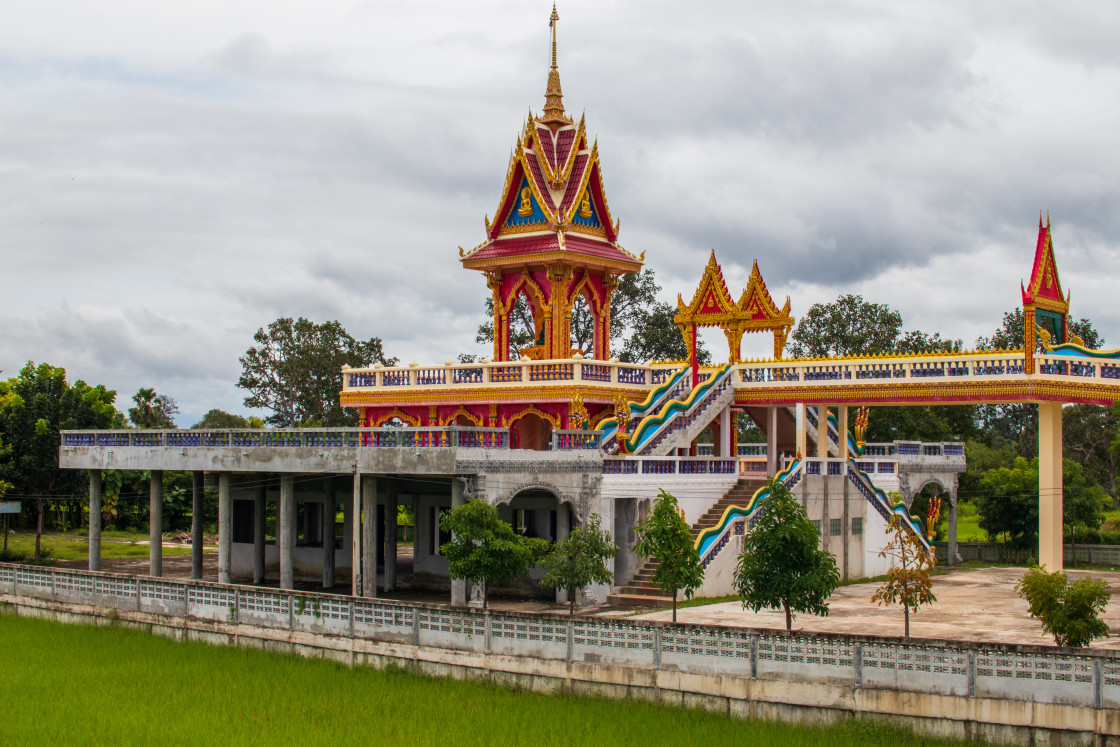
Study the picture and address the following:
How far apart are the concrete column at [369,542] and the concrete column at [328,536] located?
5.69 meters

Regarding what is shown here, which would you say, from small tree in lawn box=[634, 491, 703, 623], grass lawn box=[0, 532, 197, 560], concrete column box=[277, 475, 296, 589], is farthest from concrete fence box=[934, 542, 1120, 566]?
grass lawn box=[0, 532, 197, 560]

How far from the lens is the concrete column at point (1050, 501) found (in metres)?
34.1

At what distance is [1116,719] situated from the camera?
19203 mm

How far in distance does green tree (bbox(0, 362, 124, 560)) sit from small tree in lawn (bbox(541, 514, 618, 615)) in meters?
26.8

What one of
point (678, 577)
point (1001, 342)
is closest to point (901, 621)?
point (678, 577)

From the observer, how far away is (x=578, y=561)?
28.8 meters

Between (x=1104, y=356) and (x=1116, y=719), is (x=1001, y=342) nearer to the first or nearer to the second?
(x=1104, y=356)

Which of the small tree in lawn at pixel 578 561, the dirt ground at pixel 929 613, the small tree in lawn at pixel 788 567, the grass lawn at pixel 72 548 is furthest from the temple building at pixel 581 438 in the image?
the grass lawn at pixel 72 548

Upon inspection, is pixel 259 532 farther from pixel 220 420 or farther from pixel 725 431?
pixel 220 420

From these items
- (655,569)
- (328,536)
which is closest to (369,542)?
(328,536)

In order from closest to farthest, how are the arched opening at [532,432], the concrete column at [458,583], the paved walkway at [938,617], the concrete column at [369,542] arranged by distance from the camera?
the paved walkway at [938,617], the concrete column at [458,583], the concrete column at [369,542], the arched opening at [532,432]

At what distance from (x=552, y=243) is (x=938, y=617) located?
18737 mm

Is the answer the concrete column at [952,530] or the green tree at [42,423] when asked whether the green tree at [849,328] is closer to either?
the concrete column at [952,530]

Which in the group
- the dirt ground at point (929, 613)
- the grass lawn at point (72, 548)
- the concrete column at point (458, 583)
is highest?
the concrete column at point (458, 583)
